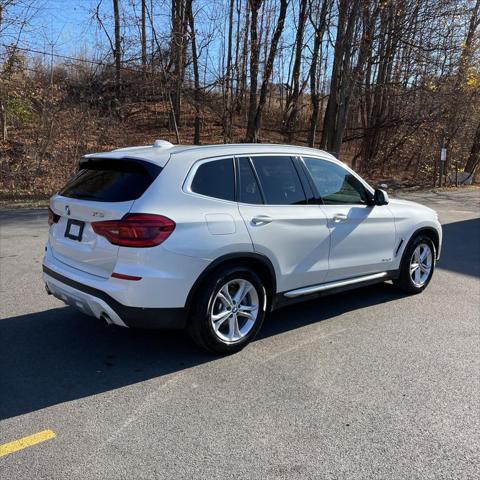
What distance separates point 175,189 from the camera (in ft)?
13.2

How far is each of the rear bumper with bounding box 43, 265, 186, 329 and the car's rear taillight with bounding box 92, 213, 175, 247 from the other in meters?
0.46

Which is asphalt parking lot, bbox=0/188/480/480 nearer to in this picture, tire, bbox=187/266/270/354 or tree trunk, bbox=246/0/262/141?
tire, bbox=187/266/270/354

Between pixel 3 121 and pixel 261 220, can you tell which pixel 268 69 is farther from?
pixel 261 220

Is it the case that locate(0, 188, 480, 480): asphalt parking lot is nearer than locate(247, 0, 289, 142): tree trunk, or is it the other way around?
locate(0, 188, 480, 480): asphalt parking lot

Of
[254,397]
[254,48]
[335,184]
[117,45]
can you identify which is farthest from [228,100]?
[254,397]

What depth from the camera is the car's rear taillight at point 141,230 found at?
12.4 ft

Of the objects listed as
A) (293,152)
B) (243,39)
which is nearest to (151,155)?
(293,152)

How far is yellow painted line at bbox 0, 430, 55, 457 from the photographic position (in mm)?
2945

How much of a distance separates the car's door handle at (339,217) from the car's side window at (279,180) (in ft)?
1.27

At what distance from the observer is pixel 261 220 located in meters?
4.41

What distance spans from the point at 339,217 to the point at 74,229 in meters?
2.50

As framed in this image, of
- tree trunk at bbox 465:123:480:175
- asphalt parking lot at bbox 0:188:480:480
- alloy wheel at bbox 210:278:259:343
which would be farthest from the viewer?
tree trunk at bbox 465:123:480:175

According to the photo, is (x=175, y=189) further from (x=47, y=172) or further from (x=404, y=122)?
(x=404, y=122)

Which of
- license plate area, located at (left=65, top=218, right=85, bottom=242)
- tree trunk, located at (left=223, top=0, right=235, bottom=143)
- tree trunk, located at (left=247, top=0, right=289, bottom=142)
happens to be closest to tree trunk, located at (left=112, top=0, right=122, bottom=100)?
tree trunk, located at (left=223, top=0, right=235, bottom=143)
